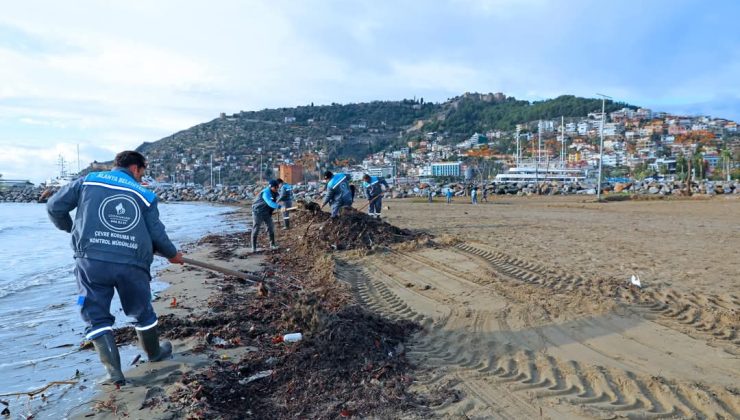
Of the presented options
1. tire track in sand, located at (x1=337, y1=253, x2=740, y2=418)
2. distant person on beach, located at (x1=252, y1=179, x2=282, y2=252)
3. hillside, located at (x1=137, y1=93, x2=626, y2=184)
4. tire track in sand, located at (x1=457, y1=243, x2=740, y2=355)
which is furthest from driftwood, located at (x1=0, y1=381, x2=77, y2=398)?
hillside, located at (x1=137, y1=93, x2=626, y2=184)

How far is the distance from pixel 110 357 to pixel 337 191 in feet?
31.5

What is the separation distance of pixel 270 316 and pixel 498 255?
507cm

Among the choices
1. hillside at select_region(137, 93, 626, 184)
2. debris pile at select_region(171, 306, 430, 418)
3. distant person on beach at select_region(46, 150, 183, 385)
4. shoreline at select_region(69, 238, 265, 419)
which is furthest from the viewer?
hillside at select_region(137, 93, 626, 184)

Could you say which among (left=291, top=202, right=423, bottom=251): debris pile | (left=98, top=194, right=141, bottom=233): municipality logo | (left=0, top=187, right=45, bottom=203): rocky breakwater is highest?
(left=98, top=194, right=141, bottom=233): municipality logo

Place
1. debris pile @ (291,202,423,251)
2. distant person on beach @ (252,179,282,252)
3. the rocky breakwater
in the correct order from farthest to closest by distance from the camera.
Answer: the rocky breakwater → distant person on beach @ (252,179,282,252) → debris pile @ (291,202,423,251)

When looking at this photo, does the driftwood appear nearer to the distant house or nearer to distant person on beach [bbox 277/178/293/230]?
distant person on beach [bbox 277/178/293/230]

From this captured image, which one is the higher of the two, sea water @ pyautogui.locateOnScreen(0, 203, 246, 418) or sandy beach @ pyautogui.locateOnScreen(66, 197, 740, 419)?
sandy beach @ pyautogui.locateOnScreen(66, 197, 740, 419)

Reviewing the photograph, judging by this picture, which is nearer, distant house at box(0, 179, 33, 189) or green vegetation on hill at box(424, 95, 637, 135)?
distant house at box(0, 179, 33, 189)

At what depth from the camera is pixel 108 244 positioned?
402 cm

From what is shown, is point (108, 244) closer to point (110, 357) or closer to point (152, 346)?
point (110, 357)

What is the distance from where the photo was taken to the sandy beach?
3.56 m

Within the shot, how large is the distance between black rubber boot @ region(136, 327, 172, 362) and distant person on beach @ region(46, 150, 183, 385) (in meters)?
0.07

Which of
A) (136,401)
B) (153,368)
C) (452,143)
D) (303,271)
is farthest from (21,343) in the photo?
(452,143)

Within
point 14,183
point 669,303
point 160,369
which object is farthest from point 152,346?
point 14,183
